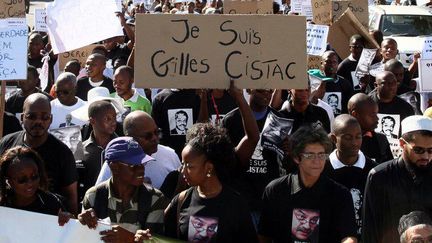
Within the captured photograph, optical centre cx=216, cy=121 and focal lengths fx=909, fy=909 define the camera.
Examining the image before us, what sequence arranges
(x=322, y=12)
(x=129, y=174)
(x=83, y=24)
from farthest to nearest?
(x=322, y=12) < (x=83, y=24) < (x=129, y=174)

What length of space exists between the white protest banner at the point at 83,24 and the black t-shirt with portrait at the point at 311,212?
4.54 meters

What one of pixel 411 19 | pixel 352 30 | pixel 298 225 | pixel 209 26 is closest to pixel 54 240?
pixel 298 225


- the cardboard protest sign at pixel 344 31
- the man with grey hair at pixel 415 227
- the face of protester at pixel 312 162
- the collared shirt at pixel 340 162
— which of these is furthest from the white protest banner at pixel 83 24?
the man with grey hair at pixel 415 227

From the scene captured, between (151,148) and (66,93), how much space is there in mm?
2043

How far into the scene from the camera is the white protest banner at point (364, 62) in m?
9.63

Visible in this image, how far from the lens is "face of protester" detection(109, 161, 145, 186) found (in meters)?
4.70

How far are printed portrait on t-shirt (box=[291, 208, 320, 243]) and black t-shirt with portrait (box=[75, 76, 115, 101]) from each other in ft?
14.2

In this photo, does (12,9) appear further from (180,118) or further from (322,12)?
(322,12)

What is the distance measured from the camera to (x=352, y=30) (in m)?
11.1

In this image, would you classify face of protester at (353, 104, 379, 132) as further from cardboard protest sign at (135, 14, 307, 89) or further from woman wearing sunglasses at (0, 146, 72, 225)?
woman wearing sunglasses at (0, 146, 72, 225)

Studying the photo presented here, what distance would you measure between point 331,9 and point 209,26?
6653 mm

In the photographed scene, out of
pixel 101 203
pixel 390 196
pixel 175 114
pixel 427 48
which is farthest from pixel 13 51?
pixel 427 48

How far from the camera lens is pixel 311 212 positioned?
4598 mm

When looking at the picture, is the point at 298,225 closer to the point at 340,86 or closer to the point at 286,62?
the point at 286,62
